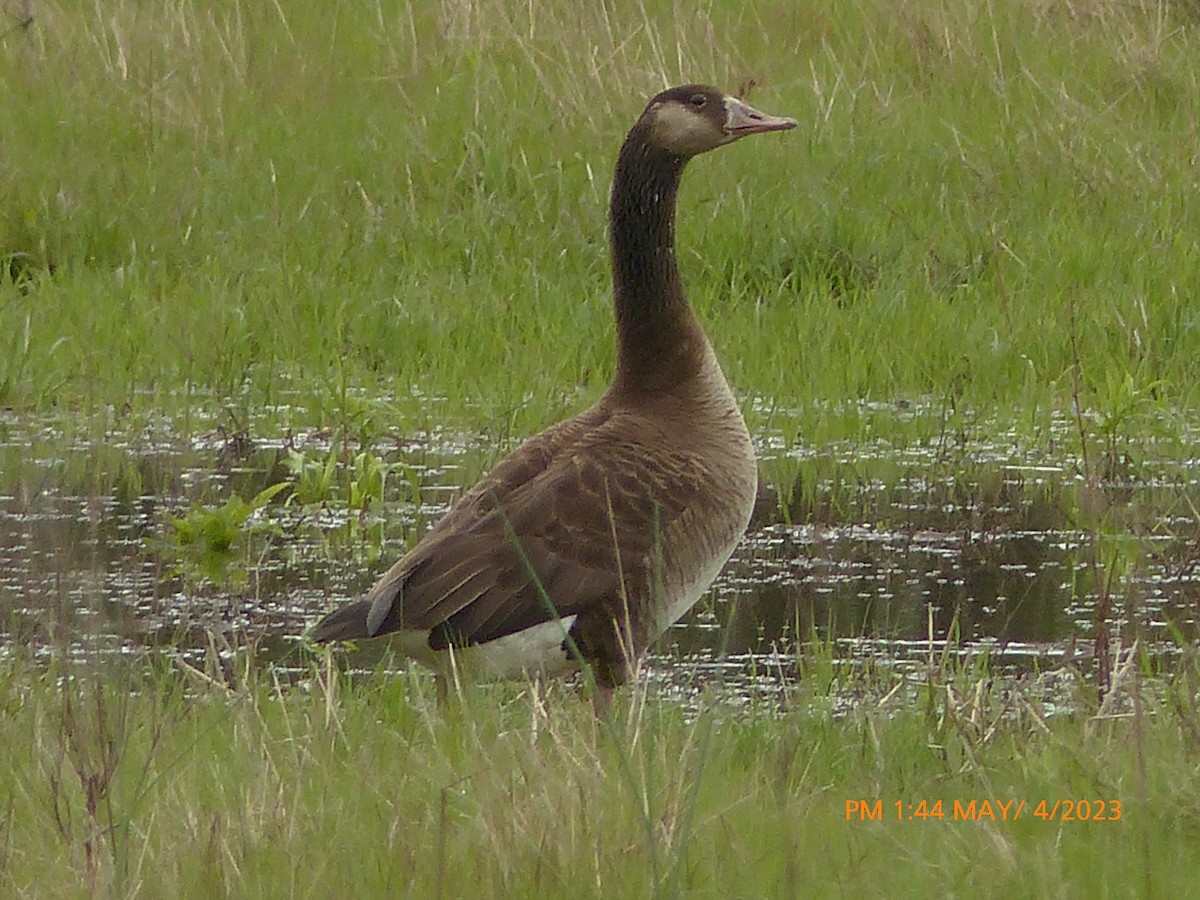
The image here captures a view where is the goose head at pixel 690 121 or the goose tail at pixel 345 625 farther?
the goose head at pixel 690 121

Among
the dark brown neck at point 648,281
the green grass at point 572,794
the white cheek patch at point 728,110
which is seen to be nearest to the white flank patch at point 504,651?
the green grass at point 572,794

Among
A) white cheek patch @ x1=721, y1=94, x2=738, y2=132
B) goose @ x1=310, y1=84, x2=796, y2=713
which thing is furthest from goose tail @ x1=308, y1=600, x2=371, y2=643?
white cheek patch @ x1=721, y1=94, x2=738, y2=132

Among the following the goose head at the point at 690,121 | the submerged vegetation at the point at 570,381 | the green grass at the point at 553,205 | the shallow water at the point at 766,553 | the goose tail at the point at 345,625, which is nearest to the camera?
the submerged vegetation at the point at 570,381

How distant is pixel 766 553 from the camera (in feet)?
20.1

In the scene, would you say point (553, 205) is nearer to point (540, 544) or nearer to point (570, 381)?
point (570, 381)

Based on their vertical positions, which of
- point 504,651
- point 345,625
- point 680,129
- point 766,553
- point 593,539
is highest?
point 680,129

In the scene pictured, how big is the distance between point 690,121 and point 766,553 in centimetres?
119

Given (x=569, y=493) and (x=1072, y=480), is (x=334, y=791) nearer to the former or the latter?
(x=569, y=493)

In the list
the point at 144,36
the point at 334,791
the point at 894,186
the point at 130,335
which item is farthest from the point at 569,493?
the point at 144,36

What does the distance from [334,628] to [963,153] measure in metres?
5.72

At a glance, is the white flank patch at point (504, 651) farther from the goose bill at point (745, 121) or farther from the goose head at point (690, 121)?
the goose bill at point (745, 121)

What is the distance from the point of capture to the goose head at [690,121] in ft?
19.0

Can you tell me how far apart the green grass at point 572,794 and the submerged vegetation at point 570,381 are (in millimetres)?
13

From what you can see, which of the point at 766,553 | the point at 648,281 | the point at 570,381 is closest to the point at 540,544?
the point at 648,281
